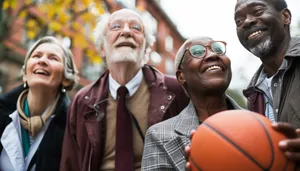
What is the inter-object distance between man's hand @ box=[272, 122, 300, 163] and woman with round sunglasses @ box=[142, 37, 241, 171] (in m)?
0.92

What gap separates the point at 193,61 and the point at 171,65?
119 feet

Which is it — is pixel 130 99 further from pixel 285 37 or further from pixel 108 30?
pixel 285 37

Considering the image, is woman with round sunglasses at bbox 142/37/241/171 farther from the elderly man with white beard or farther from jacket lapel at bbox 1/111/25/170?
jacket lapel at bbox 1/111/25/170

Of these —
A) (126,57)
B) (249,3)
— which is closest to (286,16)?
(249,3)

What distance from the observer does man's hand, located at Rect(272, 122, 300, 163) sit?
80.0 inches

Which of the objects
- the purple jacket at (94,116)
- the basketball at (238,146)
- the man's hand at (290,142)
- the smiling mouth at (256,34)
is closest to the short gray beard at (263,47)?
the smiling mouth at (256,34)

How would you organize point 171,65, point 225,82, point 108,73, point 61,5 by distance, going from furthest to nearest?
point 171,65
point 61,5
point 108,73
point 225,82

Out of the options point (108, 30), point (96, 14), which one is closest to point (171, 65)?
point (96, 14)

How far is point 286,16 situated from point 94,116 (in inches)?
83.4

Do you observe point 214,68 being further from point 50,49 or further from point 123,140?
point 50,49

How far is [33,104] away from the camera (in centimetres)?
438

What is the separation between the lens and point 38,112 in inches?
173

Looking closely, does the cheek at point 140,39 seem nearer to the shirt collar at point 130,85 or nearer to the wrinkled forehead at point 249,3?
the shirt collar at point 130,85

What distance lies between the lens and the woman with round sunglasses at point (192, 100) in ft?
9.50
